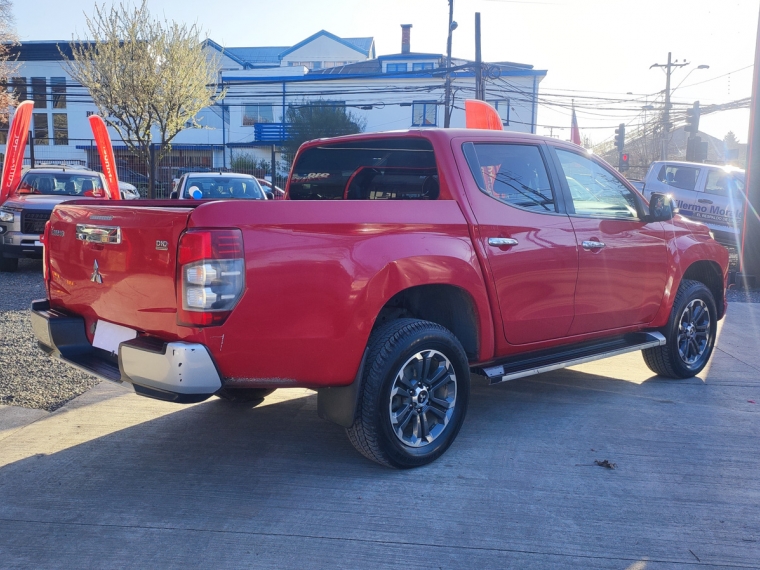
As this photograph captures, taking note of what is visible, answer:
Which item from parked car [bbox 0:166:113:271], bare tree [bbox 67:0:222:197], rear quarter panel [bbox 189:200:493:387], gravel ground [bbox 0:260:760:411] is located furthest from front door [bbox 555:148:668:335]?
bare tree [bbox 67:0:222:197]

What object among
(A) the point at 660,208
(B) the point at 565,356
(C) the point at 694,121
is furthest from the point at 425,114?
(B) the point at 565,356

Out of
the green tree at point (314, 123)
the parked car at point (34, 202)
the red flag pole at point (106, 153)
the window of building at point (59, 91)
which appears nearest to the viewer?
the parked car at point (34, 202)

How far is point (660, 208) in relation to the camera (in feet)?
17.4

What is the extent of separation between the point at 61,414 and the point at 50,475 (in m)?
1.09

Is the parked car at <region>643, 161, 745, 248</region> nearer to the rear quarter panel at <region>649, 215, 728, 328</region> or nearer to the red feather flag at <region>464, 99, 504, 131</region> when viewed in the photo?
the red feather flag at <region>464, 99, 504, 131</region>

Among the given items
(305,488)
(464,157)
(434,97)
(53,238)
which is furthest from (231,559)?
(434,97)

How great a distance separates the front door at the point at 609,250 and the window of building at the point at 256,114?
40.1 metres

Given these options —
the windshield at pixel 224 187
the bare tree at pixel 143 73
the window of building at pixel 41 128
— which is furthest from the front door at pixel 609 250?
the window of building at pixel 41 128

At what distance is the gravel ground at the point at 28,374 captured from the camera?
5.15 m

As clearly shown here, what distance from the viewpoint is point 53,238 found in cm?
423

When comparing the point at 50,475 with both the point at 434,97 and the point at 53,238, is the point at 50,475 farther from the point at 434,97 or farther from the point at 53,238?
the point at 434,97

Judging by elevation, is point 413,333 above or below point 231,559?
above

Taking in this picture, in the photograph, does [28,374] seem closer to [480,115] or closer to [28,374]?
[28,374]

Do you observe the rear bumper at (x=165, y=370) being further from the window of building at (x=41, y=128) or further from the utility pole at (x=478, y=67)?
the window of building at (x=41, y=128)
